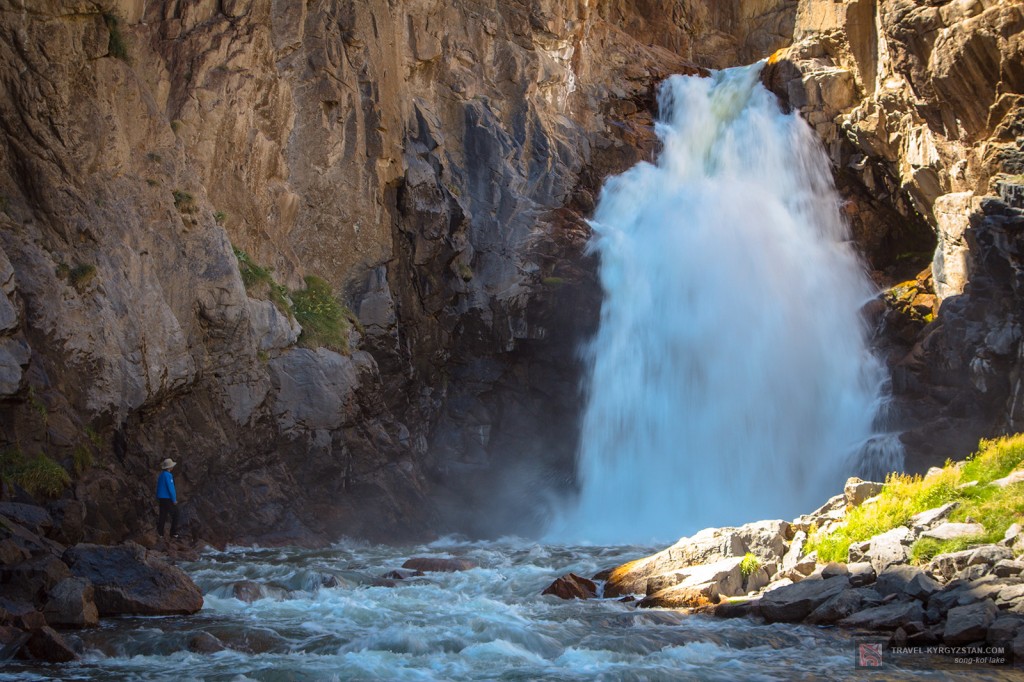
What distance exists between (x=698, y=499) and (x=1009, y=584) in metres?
13.9

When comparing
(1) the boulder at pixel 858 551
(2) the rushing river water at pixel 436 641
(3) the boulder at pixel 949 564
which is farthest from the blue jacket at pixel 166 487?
(3) the boulder at pixel 949 564

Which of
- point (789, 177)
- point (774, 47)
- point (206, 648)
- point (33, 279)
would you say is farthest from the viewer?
point (774, 47)

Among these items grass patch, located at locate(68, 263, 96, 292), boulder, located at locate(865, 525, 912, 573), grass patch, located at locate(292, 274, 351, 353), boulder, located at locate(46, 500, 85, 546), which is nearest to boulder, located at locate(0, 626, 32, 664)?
boulder, located at locate(46, 500, 85, 546)

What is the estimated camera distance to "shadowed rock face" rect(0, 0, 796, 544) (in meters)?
16.4

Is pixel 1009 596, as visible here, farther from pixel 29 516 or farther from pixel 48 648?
pixel 29 516

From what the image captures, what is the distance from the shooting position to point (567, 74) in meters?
31.9

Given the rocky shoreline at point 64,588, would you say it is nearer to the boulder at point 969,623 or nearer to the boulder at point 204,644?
the boulder at point 204,644

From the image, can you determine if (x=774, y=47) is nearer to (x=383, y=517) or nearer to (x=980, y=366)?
(x=980, y=366)

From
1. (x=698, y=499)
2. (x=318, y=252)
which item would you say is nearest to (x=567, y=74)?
(x=318, y=252)

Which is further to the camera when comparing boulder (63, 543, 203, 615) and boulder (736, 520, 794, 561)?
boulder (736, 520, 794, 561)

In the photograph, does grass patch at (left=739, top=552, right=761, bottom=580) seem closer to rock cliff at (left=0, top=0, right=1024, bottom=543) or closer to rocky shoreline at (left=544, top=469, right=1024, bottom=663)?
rocky shoreline at (left=544, top=469, right=1024, bottom=663)

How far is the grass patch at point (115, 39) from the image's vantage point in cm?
1864

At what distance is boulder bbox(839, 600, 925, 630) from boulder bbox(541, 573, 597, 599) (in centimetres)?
414

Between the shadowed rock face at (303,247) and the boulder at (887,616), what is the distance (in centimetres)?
1245
